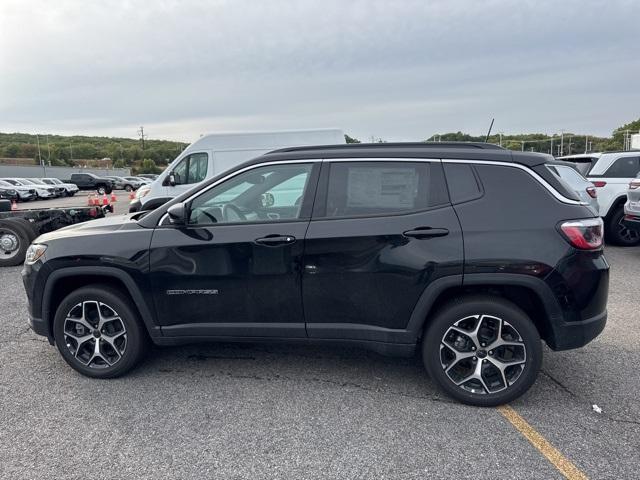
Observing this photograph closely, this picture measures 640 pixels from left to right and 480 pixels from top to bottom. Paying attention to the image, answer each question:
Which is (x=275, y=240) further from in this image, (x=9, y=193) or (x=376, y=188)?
(x=9, y=193)

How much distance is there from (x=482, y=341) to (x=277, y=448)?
1.58 m

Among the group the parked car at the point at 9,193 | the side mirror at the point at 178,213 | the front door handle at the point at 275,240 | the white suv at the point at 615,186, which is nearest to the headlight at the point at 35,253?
the side mirror at the point at 178,213

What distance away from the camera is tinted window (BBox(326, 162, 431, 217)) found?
3141mm

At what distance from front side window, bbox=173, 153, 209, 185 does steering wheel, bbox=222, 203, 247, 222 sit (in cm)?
694

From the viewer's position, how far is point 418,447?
2652mm

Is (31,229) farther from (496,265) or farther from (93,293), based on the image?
(496,265)

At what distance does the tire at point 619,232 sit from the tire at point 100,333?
8938 millimetres

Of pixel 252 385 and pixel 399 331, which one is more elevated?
pixel 399 331

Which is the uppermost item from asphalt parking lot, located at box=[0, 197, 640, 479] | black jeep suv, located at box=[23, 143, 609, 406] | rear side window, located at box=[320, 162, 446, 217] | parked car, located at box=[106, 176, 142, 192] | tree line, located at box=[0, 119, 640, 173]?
tree line, located at box=[0, 119, 640, 173]

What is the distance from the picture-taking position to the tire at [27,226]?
26.3ft

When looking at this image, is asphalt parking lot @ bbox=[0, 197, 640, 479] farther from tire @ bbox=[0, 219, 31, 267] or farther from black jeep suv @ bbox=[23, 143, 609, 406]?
tire @ bbox=[0, 219, 31, 267]

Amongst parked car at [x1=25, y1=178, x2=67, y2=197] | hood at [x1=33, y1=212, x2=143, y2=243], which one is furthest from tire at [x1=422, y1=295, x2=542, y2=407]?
parked car at [x1=25, y1=178, x2=67, y2=197]

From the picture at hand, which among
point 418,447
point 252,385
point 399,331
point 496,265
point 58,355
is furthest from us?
point 58,355

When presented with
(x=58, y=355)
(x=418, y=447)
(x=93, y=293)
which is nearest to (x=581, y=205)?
(x=418, y=447)
